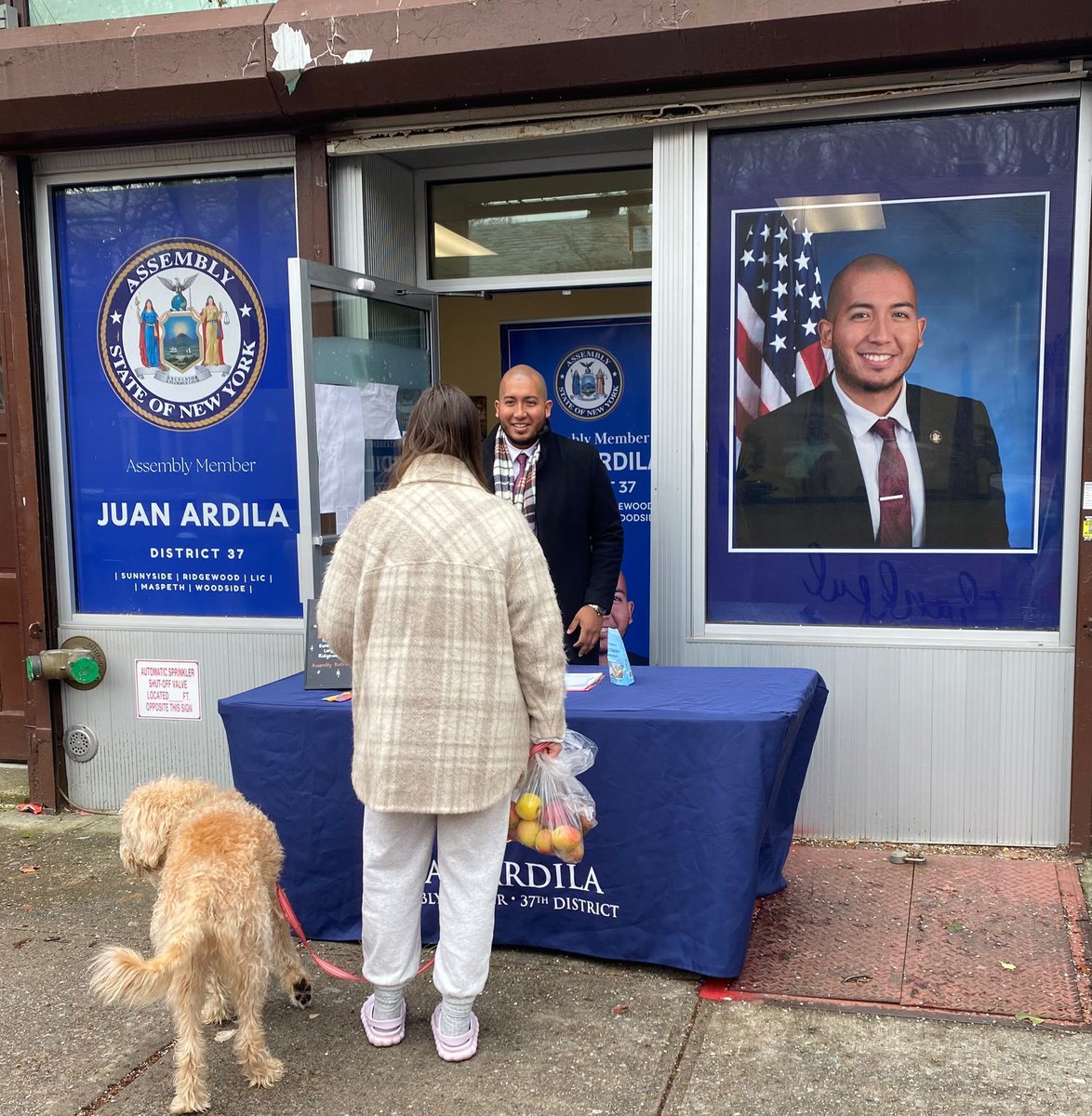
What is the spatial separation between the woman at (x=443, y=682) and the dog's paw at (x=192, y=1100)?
1.64 feet

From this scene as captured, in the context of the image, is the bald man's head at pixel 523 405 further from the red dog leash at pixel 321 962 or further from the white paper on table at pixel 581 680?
the red dog leash at pixel 321 962

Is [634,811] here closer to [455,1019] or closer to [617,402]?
[455,1019]

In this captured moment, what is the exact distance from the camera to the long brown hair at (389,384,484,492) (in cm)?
301

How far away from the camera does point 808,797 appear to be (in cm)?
465

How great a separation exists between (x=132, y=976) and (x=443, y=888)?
0.82 m

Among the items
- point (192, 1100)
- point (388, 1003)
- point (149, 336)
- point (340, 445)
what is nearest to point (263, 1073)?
point (192, 1100)

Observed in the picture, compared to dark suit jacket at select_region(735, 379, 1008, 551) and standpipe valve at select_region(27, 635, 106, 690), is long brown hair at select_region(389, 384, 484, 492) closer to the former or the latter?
dark suit jacket at select_region(735, 379, 1008, 551)

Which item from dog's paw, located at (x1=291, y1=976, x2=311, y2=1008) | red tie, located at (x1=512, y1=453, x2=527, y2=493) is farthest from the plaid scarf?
dog's paw, located at (x1=291, y1=976, x2=311, y2=1008)

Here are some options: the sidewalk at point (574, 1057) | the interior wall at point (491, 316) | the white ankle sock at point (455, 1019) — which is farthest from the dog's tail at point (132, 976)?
the interior wall at point (491, 316)

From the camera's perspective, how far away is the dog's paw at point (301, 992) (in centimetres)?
336

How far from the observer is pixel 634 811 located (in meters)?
3.43

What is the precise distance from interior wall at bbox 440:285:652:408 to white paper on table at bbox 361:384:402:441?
1.30m

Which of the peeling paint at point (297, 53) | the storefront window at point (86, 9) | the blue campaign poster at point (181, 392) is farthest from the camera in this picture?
the blue campaign poster at point (181, 392)

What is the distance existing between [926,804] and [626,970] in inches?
64.7
